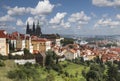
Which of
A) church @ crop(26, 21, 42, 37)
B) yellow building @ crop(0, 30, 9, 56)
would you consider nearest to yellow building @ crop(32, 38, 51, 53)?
yellow building @ crop(0, 30, 9, 56)

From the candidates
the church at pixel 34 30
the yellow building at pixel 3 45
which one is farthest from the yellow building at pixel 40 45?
the church at pixel 34 30

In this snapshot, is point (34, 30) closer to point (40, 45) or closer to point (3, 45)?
point (40, 45)

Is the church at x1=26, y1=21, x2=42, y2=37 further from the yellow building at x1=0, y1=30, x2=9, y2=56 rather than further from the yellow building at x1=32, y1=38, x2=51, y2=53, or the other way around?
the yellow building at x1=0, y1=30, x2=9, y2=56

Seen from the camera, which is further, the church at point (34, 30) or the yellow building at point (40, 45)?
the church at point (34, 30)

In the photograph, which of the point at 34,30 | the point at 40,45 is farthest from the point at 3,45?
the point at 34,30

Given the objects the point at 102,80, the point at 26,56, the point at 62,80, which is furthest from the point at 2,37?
the point at 102,80

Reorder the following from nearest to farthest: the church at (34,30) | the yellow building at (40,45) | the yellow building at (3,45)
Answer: the yellow building at (3,45) < the yellow building at (40,45) < the church at (34,30)

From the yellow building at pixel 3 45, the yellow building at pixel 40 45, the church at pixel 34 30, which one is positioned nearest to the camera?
the yellow building at pixel 3 45

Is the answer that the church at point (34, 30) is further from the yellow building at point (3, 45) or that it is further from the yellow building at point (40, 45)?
the yellow building at point (3, 45)

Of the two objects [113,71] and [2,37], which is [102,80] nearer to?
[113,71]

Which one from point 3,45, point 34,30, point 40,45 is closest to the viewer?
point 3,45

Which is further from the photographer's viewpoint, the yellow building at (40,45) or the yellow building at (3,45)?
the yellow building at (40,45)
